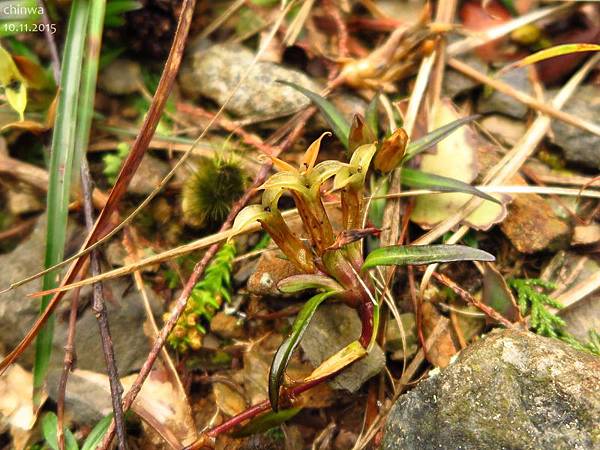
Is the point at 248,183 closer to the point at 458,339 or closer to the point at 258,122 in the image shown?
the point at 258,122

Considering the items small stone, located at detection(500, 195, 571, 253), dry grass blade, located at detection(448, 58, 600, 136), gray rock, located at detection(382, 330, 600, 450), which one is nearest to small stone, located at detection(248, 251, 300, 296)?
gray rock, located at detection(382, 330, 600, 450)

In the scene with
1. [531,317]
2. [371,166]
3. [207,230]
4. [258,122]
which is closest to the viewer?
[531,317]

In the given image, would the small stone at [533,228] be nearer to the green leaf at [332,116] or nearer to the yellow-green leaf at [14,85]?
the green leaf at [332,116]

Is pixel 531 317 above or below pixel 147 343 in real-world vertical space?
above

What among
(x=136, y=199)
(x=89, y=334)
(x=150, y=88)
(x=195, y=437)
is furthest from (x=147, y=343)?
(x=150, y=88)

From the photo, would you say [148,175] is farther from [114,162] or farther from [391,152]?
[391,152]

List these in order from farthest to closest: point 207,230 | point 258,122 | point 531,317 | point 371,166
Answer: point 258,122 < point 207,230 < point 371,166 < point 531,317

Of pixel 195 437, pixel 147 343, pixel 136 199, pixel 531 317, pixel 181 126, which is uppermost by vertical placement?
pixel 181 126

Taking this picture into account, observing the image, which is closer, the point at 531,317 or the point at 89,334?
the point at 531,317
